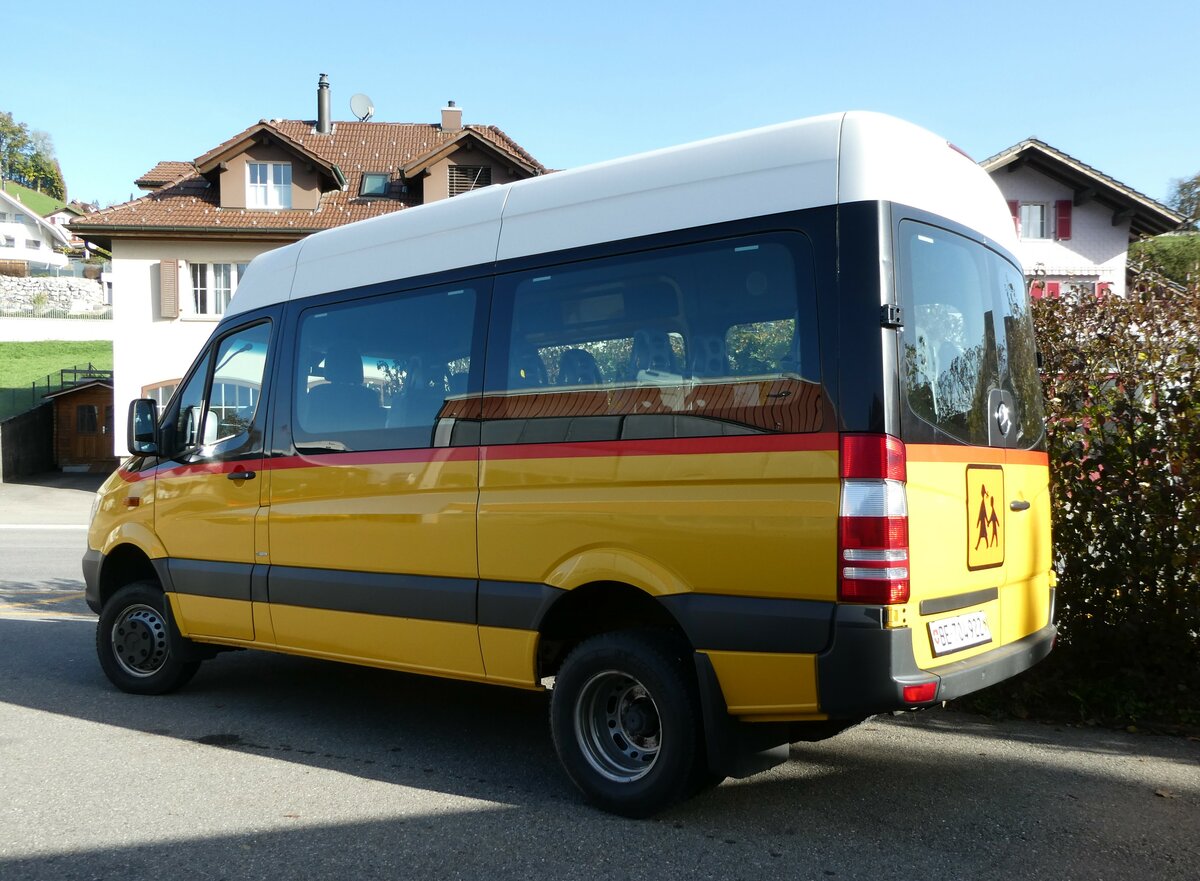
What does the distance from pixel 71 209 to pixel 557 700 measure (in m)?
135

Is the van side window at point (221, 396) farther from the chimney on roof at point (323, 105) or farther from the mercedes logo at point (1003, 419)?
the chimney on roof at point (323, 105)

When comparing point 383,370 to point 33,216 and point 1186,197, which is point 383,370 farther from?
point 33,216

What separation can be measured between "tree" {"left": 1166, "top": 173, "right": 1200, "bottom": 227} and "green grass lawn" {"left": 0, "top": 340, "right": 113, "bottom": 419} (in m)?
54.6

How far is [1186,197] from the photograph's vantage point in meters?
61.8

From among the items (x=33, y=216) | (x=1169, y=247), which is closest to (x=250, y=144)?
(x=1169, y=247)

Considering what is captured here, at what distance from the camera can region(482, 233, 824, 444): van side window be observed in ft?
13.7

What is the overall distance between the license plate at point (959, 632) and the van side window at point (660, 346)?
894 mm

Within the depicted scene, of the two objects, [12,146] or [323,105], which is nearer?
[323,105]

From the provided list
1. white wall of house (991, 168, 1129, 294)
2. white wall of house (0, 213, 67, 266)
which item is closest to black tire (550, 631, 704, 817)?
white wall of house (991, 168, 1129, 294)

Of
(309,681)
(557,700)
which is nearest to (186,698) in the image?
(309,681)

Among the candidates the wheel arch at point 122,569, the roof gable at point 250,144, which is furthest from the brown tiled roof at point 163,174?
the wheel arch at point 122,569

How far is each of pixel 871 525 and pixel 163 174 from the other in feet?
115

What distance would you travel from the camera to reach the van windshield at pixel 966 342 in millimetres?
4195

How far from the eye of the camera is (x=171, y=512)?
22.0 ft
